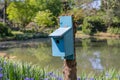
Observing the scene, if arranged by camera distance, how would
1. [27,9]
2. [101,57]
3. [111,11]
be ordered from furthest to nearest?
[27,9]
[111,11]
[101,57]

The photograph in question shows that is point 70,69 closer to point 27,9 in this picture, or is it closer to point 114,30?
point 114,30

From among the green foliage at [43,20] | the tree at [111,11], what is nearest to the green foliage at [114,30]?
the tree at [111,11]

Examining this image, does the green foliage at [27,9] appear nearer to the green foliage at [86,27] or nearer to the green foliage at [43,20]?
the green foliage at [43,20]

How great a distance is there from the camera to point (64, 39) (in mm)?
2852

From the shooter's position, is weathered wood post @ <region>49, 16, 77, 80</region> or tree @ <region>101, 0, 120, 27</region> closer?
weathered wood post @ <region>49, 16, 77, 80</region>

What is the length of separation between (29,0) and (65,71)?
39.0 m

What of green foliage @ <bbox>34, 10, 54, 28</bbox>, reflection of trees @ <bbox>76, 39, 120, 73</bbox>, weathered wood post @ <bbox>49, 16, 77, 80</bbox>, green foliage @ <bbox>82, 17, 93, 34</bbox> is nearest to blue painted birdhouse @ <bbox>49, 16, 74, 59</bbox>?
weathered wood post @ <bbox>49, 16, 77, 80</bbox>

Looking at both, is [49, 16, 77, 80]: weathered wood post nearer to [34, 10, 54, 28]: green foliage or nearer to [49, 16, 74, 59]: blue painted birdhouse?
[49, 16, 74, 59]: blue painted birdhouse

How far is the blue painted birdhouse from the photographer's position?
9.34 ft

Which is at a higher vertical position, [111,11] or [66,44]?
[66,44]

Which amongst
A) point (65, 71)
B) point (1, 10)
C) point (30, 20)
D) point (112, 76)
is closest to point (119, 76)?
point (112, 76)

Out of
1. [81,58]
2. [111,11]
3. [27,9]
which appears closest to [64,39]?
[81,58]

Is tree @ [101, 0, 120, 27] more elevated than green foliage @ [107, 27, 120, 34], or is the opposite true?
tree @ [101, 0, 120, 27]

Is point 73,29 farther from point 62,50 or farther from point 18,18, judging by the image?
point 18,18
